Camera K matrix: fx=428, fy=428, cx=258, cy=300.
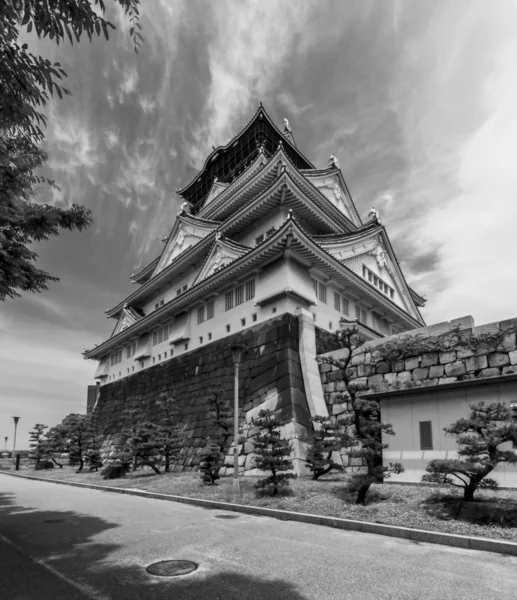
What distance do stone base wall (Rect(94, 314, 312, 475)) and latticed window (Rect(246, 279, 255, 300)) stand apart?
74.9 inches

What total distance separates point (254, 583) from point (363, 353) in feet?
44.6

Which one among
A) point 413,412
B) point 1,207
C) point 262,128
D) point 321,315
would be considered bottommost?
point 413,412

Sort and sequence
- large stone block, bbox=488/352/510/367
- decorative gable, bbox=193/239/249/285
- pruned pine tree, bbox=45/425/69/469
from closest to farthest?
large stone block, bbox=488/352/510/367 → decorative gable, bbox=193/239/249/285 → pruned pine tree, bbox=45/425/69/469

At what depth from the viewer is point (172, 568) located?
5.81 meters

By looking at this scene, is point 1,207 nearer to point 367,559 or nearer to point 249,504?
point 367,559

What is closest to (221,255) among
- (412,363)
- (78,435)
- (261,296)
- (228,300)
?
(228,300)

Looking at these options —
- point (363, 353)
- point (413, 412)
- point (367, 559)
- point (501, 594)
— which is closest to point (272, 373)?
point (363, 353)

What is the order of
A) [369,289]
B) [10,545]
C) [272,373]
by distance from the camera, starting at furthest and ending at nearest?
1. [369,289]
2. [272,373]
3. [10,545]

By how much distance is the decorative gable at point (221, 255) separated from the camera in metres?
24.6

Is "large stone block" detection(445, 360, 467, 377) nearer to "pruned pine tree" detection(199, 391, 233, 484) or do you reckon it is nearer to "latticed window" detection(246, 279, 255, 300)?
"pruned pine tree" detection(199, 391, 233, 484)

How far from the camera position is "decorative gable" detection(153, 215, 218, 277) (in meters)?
32.1

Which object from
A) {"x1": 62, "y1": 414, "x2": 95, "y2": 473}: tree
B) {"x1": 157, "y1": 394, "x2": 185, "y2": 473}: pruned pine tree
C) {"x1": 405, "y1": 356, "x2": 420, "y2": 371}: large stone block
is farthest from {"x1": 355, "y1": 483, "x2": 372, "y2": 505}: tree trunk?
{"x1": 62, "y1": 414, "x2": 95, "y2": 473}: tree

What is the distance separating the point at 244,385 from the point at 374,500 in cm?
1109

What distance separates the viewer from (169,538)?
7695 millimetres
